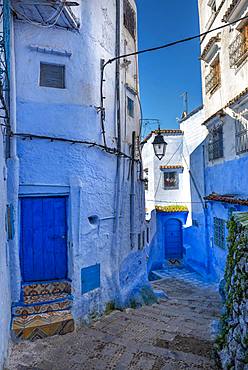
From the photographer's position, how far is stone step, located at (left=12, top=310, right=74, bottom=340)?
5.86m

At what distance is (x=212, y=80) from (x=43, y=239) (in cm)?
992

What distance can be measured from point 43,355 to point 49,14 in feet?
23.1

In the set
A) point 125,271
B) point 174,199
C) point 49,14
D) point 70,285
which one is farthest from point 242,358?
point 174,199

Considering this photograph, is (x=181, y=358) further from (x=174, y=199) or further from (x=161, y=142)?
(x=174, y=199)

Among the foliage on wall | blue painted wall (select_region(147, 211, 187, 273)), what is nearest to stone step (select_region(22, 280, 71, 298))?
the foliage on wall

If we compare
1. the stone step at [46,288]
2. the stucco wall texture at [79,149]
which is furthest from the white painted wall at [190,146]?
the stone step at [46,288]

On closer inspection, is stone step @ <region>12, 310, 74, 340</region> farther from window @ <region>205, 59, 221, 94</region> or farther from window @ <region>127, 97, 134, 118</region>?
window @ <region>205, 59, 221, 94</region>

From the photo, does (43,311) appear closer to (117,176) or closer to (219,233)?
(117,176)

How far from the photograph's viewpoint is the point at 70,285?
265 inches

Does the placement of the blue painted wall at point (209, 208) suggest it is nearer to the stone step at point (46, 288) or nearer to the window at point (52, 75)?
the stone step at point (46, 288)

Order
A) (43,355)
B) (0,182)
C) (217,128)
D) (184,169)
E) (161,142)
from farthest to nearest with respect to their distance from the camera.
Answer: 1. (184,169)
2. (217,128)
3. (161,142)
4. (43,355)
5. (0,182)

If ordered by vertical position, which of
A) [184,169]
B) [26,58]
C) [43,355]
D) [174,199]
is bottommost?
[43,355]

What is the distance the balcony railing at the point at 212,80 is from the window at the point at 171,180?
7.32 m

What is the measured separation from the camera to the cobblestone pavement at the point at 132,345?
5109 mm
